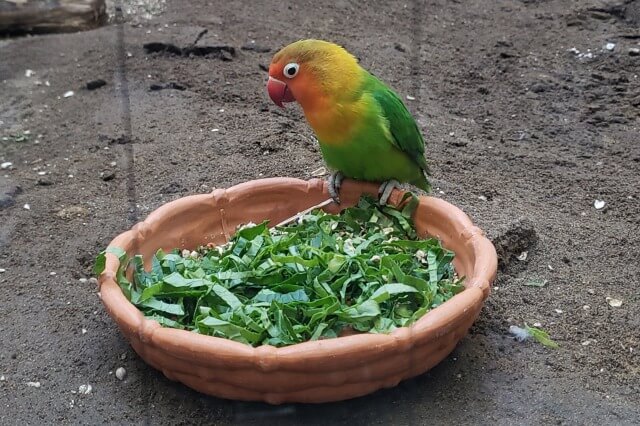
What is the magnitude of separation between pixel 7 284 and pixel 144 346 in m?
0.86

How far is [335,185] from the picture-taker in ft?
8.77

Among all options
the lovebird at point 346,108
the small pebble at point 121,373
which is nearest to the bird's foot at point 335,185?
the lovebird at point 346,108

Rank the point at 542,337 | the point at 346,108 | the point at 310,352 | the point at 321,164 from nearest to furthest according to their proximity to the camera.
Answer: the point at 310,352
the point at 542,337
the point at 346,108
the point at 321,164

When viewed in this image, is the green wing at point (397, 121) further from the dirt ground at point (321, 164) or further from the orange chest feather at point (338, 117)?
the dirt ground at point (321, 164)

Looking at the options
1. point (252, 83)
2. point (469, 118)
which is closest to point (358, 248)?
point (469, 118)

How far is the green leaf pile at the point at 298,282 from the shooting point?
2025 mm

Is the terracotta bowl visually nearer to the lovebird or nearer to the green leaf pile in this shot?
the green leaf pile

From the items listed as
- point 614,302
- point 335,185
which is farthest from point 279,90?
point 614,302

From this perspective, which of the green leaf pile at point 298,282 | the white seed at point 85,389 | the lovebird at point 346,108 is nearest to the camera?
the green leaf pile at point 298,282

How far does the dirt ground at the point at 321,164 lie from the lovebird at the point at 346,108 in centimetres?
54

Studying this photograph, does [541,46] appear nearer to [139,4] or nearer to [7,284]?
[139,4]

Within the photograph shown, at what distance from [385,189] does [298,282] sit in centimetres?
56

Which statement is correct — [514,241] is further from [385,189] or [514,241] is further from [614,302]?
[385,189]

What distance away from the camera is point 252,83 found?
4.18m
